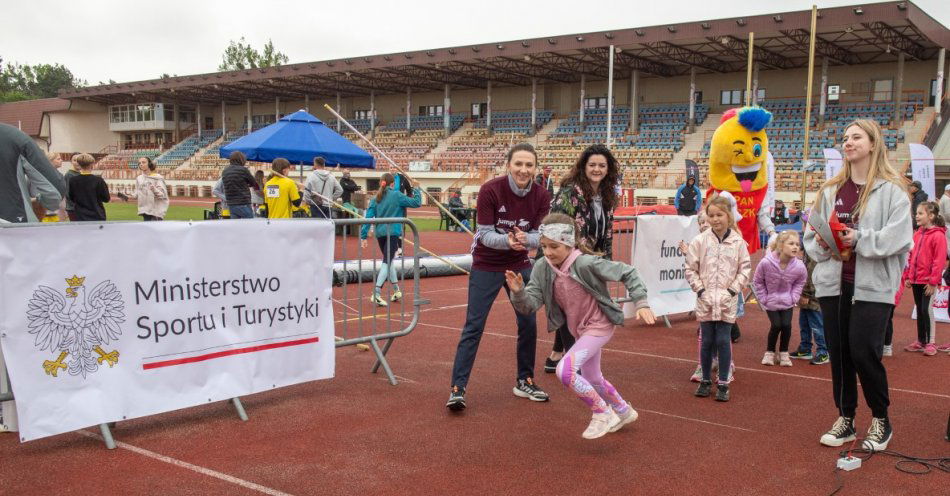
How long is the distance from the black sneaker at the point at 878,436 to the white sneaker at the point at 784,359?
232 cm

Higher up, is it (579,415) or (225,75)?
(225,75)

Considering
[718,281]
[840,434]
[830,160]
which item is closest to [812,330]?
[718,281]

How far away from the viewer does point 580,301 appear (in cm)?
452

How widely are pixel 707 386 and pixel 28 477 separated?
465 cm

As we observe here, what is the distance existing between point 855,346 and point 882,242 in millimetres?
656

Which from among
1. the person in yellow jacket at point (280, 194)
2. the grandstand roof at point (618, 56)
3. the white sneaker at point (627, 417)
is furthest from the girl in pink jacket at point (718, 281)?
the grandstand roof at point (618, 56)

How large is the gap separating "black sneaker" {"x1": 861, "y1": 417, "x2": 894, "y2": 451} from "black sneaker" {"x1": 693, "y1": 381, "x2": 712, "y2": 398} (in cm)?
133

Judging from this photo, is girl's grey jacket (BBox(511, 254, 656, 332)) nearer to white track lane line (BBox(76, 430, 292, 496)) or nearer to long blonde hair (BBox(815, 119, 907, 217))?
long blonde hair (BBox(815, 119, 907, 217))

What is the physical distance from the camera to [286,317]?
5.22 meters

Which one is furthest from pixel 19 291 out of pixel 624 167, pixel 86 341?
pixel 624 167

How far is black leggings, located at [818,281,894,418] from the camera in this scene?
413cm

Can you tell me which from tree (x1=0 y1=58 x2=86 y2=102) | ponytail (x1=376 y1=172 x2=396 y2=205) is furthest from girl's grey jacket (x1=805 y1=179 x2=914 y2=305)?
tree (x1=0 y1=58 x2=86 y2=102)

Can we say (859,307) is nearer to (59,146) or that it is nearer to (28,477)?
(28,477)

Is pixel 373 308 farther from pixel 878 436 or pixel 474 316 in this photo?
pixel 878 436
